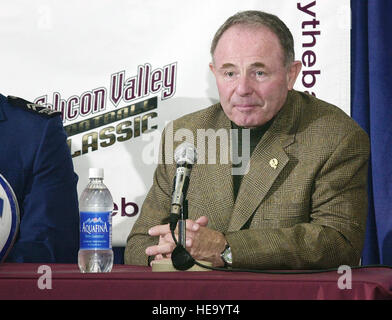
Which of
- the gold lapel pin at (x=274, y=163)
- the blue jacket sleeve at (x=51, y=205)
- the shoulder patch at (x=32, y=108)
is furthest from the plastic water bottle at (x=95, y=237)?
the shoulder patch at (x=32, y=108)

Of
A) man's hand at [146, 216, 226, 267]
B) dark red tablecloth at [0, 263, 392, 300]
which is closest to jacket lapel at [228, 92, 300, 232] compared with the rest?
man's hand at [146, 216, 226, 267]

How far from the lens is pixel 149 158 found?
9.07 ft

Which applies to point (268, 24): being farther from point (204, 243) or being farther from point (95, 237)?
point (95, 237)

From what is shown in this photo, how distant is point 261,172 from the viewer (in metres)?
2.11

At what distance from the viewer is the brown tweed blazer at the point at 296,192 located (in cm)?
186

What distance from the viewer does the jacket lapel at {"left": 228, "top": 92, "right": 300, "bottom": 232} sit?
208 cm

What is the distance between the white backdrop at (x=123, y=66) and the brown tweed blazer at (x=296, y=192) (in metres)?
0.44

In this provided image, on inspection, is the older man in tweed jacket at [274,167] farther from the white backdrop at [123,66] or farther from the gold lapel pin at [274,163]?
the white backdrop at [123,66]

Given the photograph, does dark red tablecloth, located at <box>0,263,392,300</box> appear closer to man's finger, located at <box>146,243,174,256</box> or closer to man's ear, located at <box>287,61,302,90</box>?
man's finger, located at <box>146,243,174,256</box>

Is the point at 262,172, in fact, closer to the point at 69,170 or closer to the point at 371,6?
the point at 69,170

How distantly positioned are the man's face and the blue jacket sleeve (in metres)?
0.62

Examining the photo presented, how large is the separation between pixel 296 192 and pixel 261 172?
0.42 feet

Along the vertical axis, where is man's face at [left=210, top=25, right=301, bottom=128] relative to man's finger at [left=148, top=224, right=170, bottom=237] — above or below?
above

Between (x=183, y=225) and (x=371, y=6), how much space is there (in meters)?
1.56
